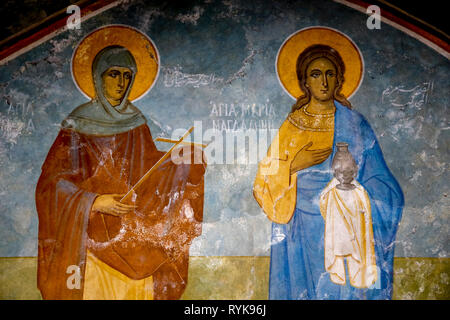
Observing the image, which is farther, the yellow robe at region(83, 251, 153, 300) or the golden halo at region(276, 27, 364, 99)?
the golden halo at region(276, 27, 364, 99)

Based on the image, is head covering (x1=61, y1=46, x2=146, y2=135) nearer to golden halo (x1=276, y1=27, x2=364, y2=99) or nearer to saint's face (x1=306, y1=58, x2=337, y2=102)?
golden halo (x1=276, y1=27, x2=364, y2=99)

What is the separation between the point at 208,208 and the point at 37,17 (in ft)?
9.60

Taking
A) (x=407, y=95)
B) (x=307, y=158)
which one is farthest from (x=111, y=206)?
(x=407, y=95)

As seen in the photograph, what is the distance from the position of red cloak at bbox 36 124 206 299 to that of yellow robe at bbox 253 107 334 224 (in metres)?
0.69

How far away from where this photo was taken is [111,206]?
5266 millimetres

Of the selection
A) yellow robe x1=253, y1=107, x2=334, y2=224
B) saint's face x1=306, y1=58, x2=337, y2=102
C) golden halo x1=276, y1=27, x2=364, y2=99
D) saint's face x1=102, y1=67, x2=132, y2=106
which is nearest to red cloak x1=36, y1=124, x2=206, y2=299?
saint's face x1=102, y1=67, x2=132, y2=106

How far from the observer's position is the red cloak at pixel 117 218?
16.9ft

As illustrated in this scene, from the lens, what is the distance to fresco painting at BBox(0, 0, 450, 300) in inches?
203

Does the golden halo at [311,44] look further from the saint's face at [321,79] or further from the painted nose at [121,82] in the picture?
the painted nose at [121,82]

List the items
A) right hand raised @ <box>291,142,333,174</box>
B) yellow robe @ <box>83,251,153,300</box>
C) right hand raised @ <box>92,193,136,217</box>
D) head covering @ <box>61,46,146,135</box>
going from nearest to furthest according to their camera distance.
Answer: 1. yellow robe @ <box>83,251,153,300</box>
2. right hand raised @ <box>92,193,136,217</box>
3. right hand raised @ <box>291,142,333,174</box>
4. head covering @ <box>61,46,146,135</box>
